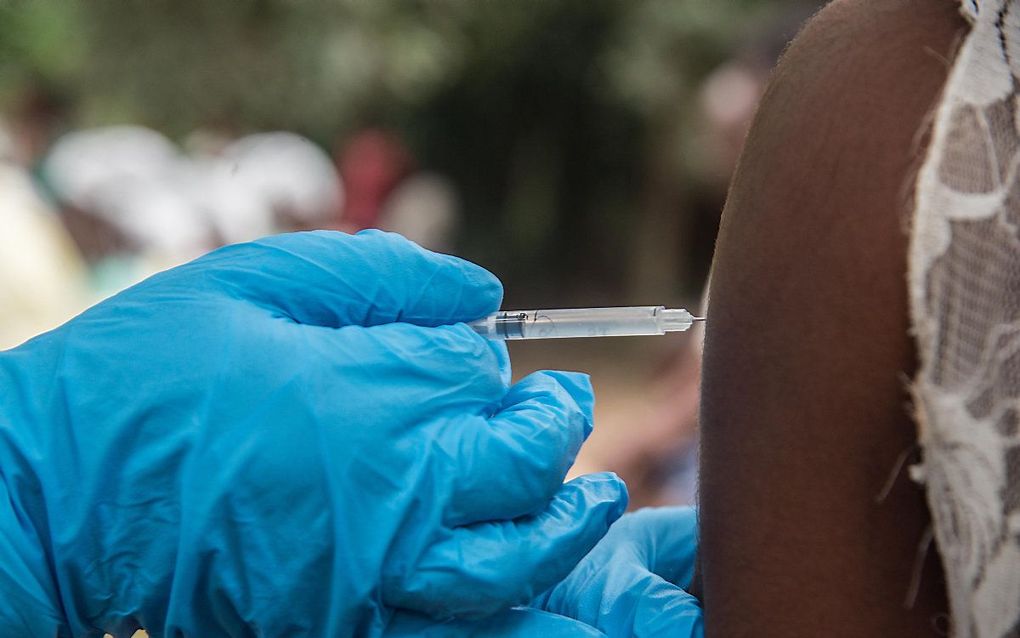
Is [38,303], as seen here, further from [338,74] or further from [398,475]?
[338,74]

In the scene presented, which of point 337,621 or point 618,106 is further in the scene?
point 618,106

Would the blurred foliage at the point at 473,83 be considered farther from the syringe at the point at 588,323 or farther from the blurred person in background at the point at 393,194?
the syringe at the point at 588,323

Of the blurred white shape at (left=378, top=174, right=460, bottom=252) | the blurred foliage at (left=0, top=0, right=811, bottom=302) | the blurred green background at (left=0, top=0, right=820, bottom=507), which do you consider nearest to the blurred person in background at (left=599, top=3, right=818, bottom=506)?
the blurred green background at (left=0, top=0, right=820, bottom=507)

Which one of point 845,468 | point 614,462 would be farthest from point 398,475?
point 614,462

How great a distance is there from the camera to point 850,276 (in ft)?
1.65

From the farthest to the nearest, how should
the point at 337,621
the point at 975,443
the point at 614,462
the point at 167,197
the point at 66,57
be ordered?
1. the point at 66,57
2. the point at 167,197
3. the point at 614,462
4. the point at 337,621
5. the point at 975,443

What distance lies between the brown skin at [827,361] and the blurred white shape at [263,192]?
3493 mm

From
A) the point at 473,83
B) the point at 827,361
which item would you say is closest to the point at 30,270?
the point at 827,361

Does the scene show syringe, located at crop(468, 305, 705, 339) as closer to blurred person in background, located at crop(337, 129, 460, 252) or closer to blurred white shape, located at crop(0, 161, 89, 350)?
blurred white shape, located at crop(0, 161, 89, 350)

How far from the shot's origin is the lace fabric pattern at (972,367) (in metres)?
0.47

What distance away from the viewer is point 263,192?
4457 millimetres

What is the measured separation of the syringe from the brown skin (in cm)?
30

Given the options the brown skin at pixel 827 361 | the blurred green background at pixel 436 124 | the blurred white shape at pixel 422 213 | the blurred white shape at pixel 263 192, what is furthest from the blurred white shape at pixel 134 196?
the brown skin at pixel 827 361

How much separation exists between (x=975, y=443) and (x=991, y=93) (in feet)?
0.61
